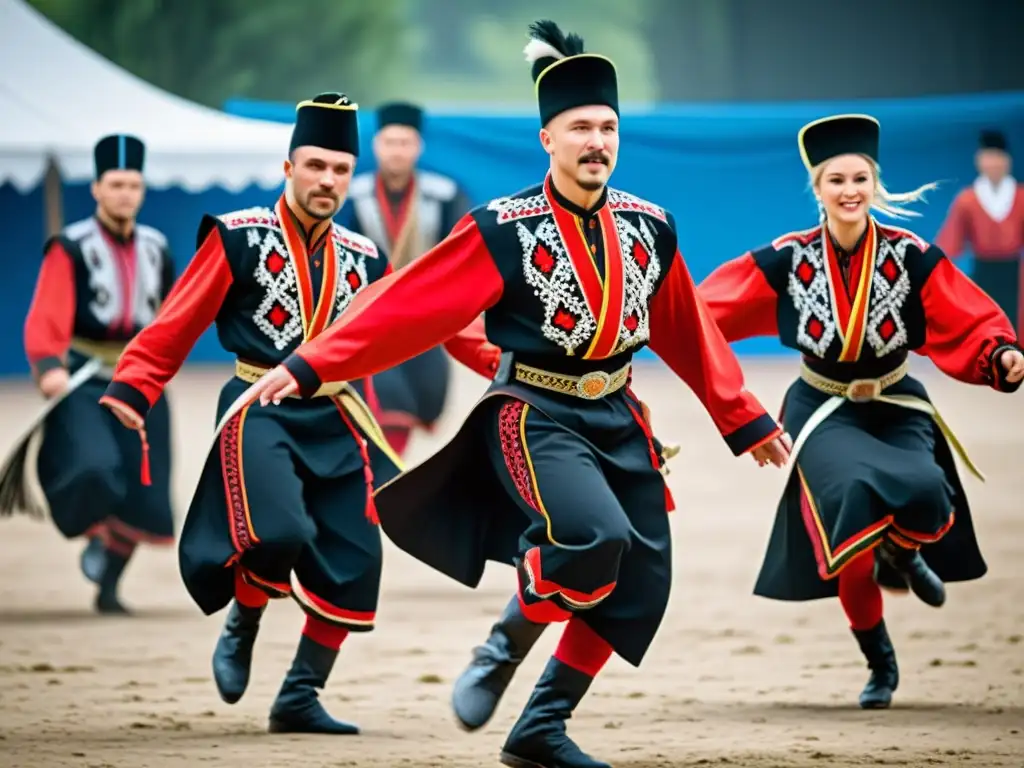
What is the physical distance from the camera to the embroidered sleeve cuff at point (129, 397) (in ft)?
18.5

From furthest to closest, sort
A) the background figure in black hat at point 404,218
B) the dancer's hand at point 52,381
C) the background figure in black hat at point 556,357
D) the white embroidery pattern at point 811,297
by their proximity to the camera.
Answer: the background figure in black hat at point 404,218 < the dancer's hand at point 52,381 < the white embroidery pattern at point 811,297 < the background figure in black hat at point 556,357

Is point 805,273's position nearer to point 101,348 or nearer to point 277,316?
point 277,316

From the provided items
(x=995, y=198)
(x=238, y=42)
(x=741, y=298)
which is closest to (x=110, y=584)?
(x=741, y=298)

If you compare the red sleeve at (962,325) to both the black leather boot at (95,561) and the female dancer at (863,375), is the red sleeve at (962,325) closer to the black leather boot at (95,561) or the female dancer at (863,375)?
the female dancer at (863,375)

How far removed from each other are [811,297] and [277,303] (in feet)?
5.26

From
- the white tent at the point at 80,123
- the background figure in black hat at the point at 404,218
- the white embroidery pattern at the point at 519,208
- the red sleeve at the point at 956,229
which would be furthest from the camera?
the red sleeve at the point at 956,229

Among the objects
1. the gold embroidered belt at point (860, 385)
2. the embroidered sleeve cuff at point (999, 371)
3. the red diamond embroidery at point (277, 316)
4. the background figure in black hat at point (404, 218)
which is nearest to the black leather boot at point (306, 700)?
the red diamond embroidery at point (277, 316)

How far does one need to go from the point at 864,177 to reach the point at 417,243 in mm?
3058

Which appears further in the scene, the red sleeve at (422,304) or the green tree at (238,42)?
the green tree at (238,42)

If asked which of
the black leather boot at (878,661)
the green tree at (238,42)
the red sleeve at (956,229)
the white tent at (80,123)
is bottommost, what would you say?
the black leather boot at (878,661)

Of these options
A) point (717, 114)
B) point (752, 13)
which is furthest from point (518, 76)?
point (717, 114)

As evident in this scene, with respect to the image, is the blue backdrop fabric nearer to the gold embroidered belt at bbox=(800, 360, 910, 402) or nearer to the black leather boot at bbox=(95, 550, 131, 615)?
the black leather boot at bbox=(95, 550, 131, 615)

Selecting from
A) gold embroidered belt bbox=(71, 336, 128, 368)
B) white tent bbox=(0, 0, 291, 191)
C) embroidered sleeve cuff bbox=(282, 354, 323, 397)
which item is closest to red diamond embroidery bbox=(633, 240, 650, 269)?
embroidered sleeve cuff bbox=(282, 354, 323, 397)

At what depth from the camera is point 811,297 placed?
6047 mm
